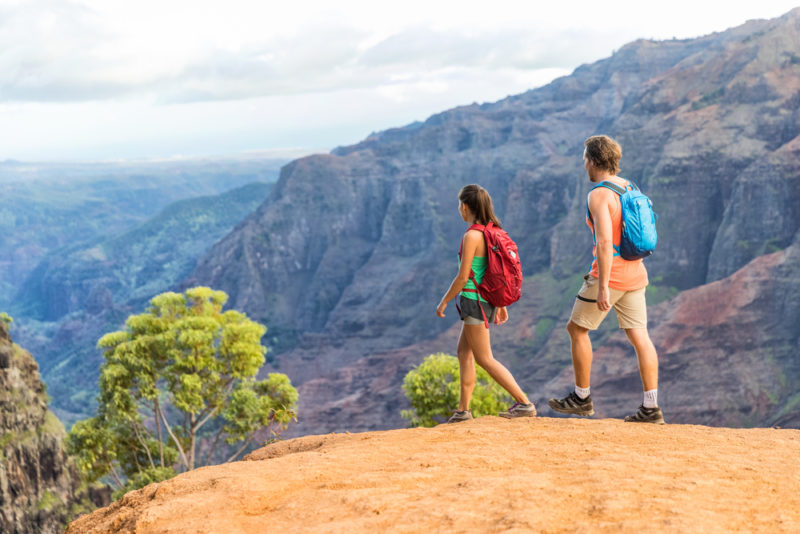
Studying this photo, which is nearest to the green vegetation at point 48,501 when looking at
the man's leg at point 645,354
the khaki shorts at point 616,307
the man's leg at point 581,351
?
the man's leg at point 581,351

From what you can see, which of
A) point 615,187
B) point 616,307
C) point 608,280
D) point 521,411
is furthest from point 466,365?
point 615,187

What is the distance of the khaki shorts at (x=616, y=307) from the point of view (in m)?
7.70

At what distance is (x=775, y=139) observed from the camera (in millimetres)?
96688

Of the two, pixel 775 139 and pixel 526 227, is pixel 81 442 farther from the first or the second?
pixel 526 227

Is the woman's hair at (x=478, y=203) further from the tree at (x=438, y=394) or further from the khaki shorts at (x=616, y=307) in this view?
the tree at (x=438, y=394)

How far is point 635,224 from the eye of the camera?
734cm

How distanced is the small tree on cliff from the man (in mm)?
13473

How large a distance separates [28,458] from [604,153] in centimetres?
3880

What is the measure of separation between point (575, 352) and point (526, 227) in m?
134

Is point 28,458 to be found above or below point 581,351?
below

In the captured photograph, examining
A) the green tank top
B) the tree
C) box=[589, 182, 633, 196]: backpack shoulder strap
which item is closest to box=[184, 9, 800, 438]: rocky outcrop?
the tree

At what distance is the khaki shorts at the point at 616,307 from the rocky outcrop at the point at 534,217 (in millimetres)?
66668

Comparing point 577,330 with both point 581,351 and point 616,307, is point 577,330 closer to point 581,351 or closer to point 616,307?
point 581,351

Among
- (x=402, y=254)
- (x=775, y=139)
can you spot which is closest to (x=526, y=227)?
(x=402, y=254)
